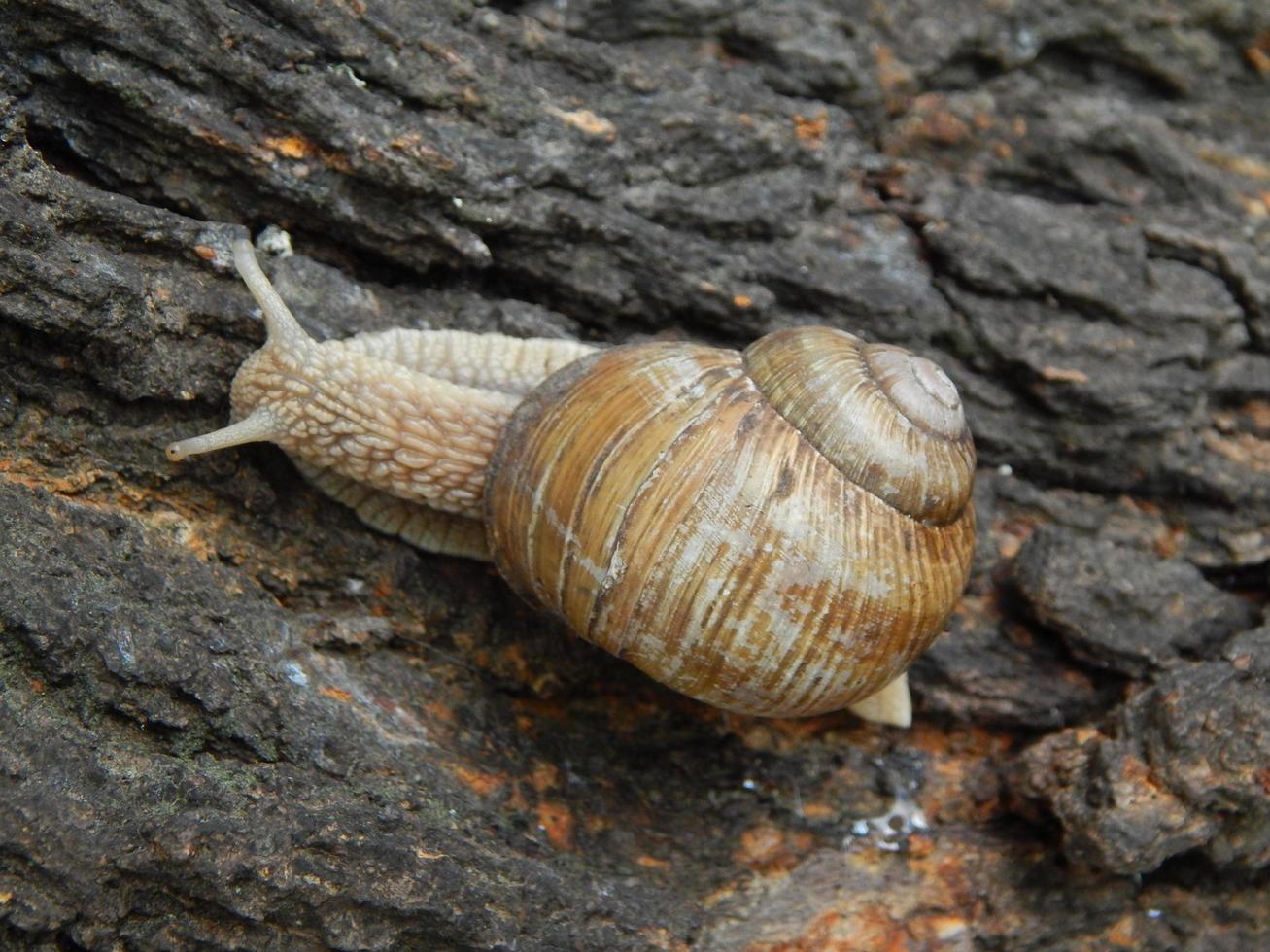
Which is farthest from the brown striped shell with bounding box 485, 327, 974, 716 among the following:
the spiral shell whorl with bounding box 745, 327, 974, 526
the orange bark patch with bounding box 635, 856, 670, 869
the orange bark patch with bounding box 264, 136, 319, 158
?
the orange bark patch with bounding box 264, 136, 319, 158

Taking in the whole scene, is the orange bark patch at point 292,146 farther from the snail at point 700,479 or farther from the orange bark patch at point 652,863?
the orange bark patch at point 652,863

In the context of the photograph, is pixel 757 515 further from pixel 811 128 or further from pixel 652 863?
pixel 811 128

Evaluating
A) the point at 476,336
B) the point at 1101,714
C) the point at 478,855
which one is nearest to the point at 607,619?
the point at 478,855

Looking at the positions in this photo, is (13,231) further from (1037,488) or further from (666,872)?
Result: (1037,488)

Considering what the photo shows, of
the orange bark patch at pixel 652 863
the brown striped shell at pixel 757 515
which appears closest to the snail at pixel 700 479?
the brown striped shell at pixel 757 515

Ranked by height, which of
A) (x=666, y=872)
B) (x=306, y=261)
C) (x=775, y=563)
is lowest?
(x=666, y=872)

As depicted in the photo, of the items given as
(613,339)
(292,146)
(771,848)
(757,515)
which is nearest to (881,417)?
(757,515)
